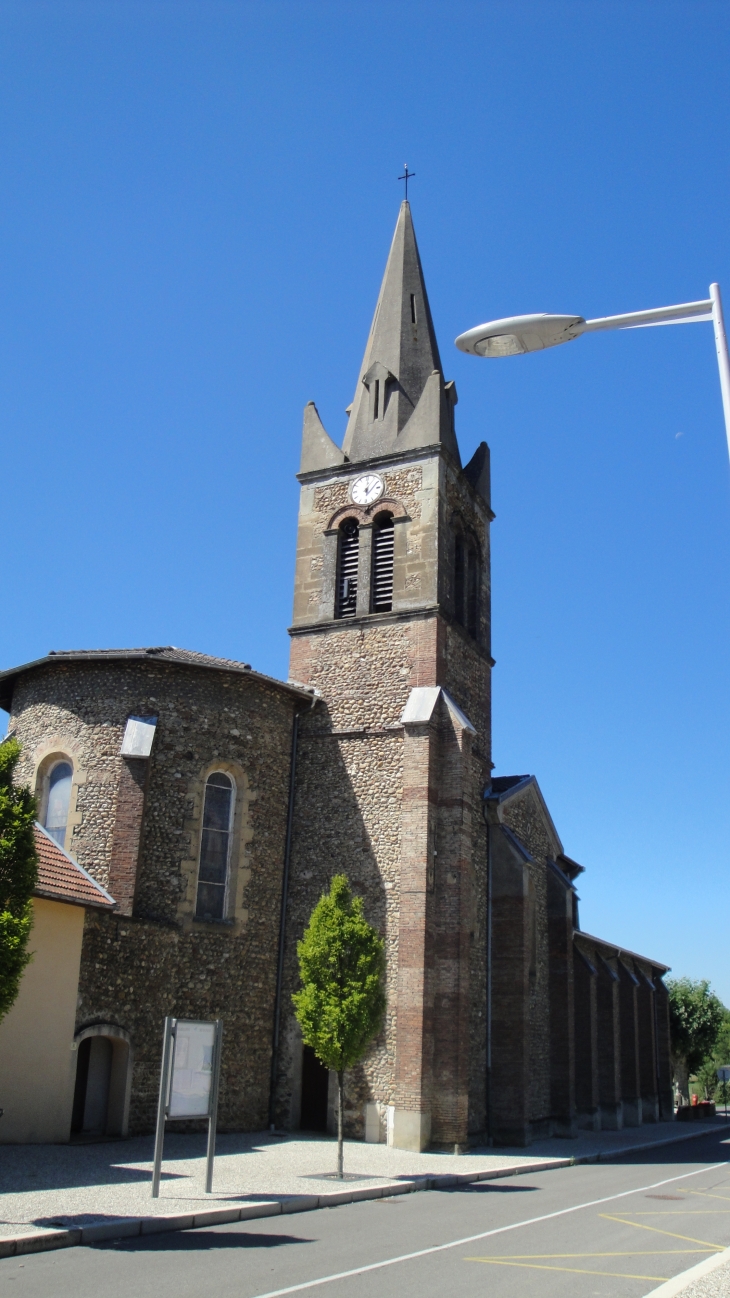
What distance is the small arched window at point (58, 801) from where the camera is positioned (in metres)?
20.5

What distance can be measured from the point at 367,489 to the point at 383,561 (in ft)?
6.72

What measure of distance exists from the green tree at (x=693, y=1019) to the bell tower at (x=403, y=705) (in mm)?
29304

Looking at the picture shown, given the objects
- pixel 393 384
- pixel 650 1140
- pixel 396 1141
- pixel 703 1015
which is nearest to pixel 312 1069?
pixel 396 1141

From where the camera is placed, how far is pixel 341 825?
22250 mm

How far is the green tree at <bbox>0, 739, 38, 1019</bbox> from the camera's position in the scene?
34.6 feet

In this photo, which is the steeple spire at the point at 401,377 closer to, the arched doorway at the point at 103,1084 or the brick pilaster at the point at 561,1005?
the brick pilaster at the point at 561,1005

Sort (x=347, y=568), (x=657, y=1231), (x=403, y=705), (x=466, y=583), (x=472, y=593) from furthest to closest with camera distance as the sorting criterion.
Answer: (x=472, y=593), (x=466, y=583), (x=347, y=568), (x=403, y=705), (x=657, y=1231)

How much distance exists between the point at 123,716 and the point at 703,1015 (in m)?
38.2

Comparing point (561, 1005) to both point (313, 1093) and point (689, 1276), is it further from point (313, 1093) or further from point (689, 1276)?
point (689, 1276)

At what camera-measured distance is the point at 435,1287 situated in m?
8.21

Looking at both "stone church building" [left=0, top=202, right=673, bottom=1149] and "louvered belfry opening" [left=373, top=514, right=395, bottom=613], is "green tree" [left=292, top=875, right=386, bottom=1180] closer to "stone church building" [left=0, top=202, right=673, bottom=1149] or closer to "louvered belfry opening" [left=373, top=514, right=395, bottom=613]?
"stone church building" [left=0, top=202, right=673, bottom=1149]

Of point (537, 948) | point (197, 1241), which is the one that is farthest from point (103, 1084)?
point (537, 948)

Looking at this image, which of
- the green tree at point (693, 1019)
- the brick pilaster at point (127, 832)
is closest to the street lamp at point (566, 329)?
the brick pilaster at point (127, 832)

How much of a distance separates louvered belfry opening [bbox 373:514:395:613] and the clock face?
Answer: 0.59 m
